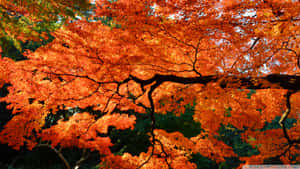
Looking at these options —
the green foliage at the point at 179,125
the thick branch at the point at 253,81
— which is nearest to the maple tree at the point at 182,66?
the thick branch at the point at 253,81

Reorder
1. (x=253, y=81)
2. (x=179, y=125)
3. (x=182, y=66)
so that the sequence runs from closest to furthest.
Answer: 1. (x=253, y=81)
2. (x=182, y=66)
3. (x=179, y=125)

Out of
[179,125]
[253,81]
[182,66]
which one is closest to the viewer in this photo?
[253,81]

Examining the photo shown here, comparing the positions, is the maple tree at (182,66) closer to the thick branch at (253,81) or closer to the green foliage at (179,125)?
the thick branch at (253,81)

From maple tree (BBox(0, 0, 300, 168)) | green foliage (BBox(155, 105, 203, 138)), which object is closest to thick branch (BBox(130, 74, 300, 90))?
maple tree (BBox(0, 0, 300, 168))

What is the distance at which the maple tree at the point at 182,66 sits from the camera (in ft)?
10.1

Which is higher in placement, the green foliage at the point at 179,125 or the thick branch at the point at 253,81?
the thick branch at the point at 253,81

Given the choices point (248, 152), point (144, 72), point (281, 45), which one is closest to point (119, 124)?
point (144, 72)

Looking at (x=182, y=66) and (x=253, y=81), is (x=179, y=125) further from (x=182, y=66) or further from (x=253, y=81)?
(x=253, y=81)

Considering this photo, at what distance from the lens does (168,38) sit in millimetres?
3357

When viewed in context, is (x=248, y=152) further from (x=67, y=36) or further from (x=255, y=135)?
(x=67, y=36)

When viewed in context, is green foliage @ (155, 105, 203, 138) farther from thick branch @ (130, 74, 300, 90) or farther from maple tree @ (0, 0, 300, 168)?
thick branch @ (130, 74, 300, 90)

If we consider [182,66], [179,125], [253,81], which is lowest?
[179,125]

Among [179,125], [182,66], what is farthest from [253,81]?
[179,125]

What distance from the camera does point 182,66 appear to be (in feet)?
13.3
